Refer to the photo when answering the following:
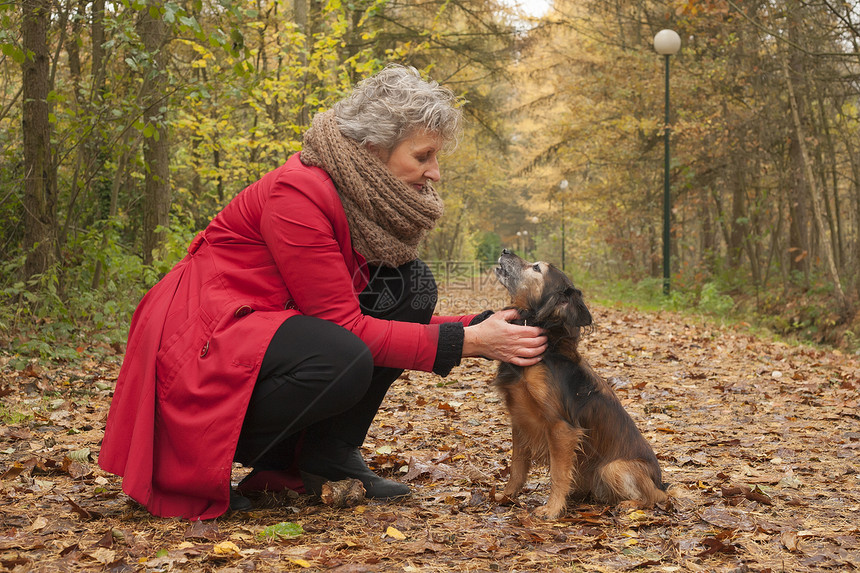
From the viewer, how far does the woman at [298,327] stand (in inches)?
110

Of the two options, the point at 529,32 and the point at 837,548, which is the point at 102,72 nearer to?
the point at 837,548

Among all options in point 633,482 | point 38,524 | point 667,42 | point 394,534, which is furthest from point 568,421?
point 667,42

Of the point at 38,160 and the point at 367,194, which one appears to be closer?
the point at 367,194

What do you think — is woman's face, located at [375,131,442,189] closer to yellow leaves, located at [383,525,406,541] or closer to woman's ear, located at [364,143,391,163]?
woman's ear, located at [364,143,391,163]

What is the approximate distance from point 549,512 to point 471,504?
0.37 meters

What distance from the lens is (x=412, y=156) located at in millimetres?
3178

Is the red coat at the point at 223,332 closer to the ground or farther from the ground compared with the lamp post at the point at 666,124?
closer to the ground

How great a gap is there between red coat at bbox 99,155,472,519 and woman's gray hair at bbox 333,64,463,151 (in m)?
0.28

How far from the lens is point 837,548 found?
271 cm

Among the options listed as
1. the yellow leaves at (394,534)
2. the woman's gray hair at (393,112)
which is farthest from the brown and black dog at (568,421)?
the woman's gray hair at (393,112)

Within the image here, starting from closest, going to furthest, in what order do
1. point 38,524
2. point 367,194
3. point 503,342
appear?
point 38,524 < point 367,194 < point 503,342

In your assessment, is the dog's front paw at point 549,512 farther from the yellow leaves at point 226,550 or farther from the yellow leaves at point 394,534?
the yellow leaves at point 226,550

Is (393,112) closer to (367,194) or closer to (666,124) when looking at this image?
(367,194)

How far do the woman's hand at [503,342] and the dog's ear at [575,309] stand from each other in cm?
20
